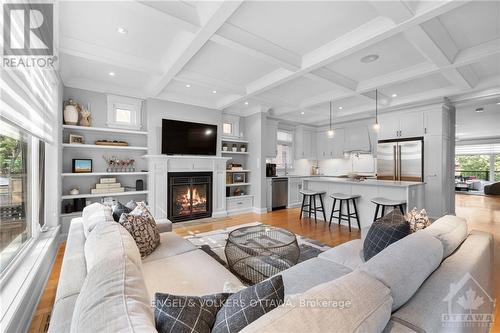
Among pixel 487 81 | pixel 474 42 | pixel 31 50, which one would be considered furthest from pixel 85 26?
pixel 487 81

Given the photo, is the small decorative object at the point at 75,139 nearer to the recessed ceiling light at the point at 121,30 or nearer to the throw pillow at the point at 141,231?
the recessed ceiling light at the point at 121,30

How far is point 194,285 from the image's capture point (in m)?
1.48

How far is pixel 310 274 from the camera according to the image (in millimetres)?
1607

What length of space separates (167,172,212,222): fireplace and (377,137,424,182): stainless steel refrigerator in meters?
4.16

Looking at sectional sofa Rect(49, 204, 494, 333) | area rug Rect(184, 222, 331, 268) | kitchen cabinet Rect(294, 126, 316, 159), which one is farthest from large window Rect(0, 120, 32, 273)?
kitchen cabinet Rect(294, 126, 316, 159)

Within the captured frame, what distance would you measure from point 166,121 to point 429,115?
5.46 metres

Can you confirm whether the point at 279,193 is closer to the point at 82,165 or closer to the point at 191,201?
the point at 191,201

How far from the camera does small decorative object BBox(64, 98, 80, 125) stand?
3703mm

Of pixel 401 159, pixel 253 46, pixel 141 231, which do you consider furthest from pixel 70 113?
pixel 401 159

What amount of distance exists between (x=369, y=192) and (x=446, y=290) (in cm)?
352

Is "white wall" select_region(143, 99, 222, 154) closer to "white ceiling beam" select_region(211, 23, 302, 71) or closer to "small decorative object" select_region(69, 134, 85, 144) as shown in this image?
"small decorative object" select_region(69, 134, 85, 144)

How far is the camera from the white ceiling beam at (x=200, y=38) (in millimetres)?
1999

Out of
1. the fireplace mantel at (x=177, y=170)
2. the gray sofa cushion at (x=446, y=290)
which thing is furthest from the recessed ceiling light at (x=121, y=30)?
the gray sofa cushion at (x=446, y=290)

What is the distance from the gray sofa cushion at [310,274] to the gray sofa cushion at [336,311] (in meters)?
0.65
